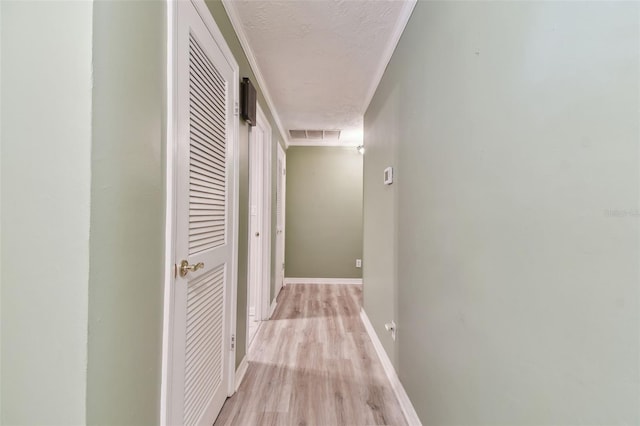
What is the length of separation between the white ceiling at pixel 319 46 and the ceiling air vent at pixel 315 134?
884mm

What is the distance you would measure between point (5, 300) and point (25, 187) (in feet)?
0.97

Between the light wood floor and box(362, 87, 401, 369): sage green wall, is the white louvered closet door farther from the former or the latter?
box(362, 87, 401, 369): sage green wall

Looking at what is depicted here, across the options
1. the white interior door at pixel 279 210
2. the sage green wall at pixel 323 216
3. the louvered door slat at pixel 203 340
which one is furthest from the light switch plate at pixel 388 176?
the sage green wall at pixel 323 216

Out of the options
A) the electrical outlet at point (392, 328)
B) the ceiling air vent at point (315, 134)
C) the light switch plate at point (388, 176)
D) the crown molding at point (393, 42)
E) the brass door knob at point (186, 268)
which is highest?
the ceiling air vent at point (315, 134)

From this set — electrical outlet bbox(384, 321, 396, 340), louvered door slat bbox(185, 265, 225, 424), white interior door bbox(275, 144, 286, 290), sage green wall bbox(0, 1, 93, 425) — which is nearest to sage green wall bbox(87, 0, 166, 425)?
sage green wall bbox(0, 1, 93, 425)

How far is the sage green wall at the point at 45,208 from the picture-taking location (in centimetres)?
67

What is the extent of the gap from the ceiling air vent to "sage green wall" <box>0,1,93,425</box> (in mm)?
3397

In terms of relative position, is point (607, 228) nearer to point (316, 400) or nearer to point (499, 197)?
point (499, 197)

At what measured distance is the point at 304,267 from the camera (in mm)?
4504

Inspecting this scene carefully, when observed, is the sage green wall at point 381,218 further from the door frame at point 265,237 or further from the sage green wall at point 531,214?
the door frame at point 265,237

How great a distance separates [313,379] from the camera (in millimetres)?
1883

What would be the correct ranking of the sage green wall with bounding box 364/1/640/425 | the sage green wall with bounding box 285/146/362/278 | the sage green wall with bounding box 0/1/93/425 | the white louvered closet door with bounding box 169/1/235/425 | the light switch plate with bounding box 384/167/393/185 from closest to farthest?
the sage green wall with bounding box 364/1/640/425 < the sage green wall with bounding box 0/1/93/425 < the white louvered closet door with bounding box 169/1/235/425 < the light switch plate with bounding box 384/167/393/185 < the sage green wall with bounding box 285/146/362/278

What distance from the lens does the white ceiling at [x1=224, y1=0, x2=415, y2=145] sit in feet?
5.18

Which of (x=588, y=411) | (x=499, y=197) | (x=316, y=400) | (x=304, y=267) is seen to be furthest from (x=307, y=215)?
(x=588, y=411)
